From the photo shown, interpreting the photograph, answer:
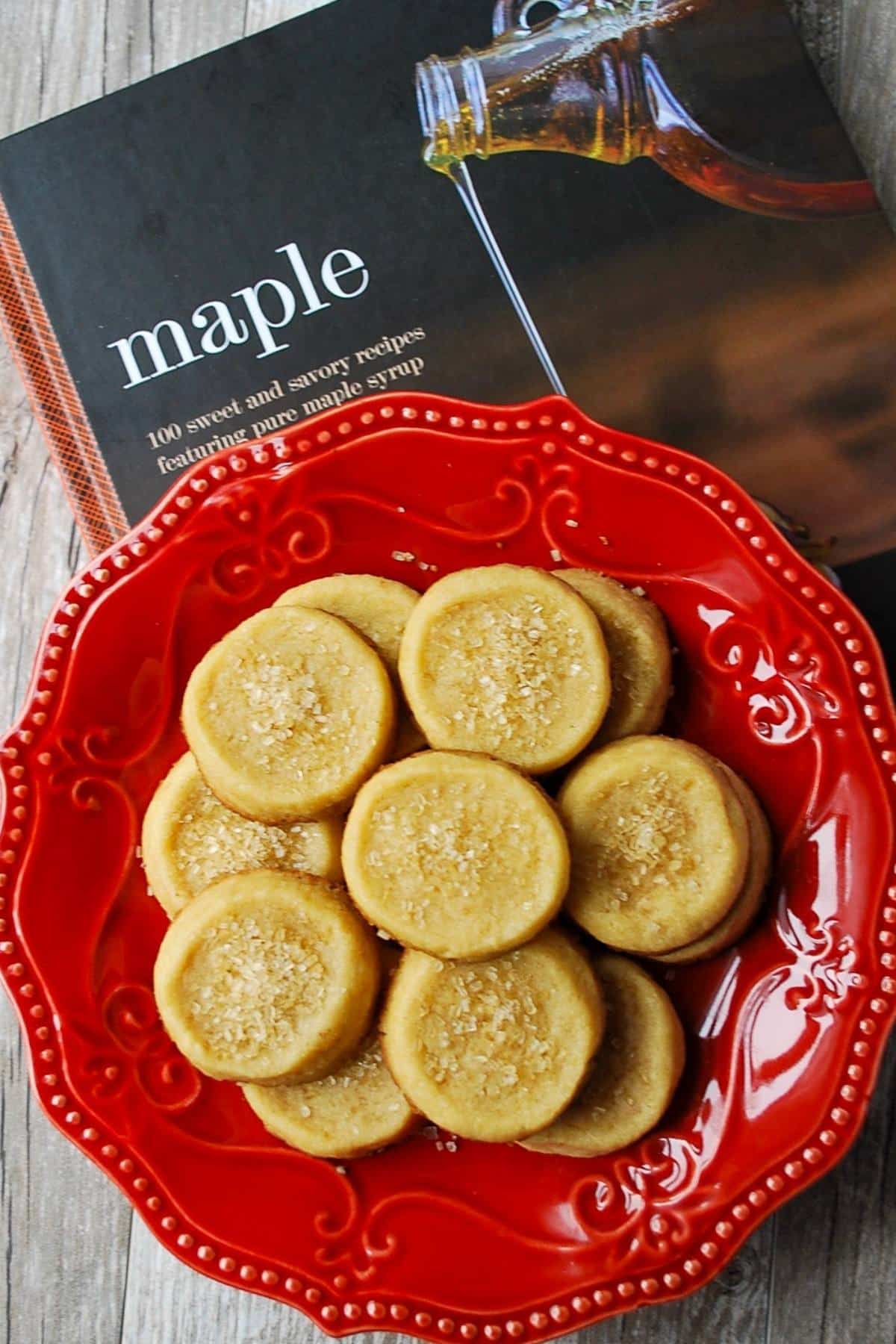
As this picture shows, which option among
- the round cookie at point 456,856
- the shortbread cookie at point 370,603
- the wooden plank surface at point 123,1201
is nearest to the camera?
the round cookie at point 456,856

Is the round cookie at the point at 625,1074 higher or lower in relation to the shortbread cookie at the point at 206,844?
lower

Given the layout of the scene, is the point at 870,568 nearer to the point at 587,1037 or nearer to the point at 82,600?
the point at 587,1037

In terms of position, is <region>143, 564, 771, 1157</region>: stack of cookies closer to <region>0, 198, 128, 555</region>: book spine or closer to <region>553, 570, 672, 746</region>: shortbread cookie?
<region>553, 570, 672, 746</region>: shortbread cookie

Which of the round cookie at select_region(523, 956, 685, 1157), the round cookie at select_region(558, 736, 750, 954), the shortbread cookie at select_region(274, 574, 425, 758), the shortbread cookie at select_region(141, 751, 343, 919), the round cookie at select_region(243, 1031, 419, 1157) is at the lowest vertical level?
the round cookie at select_region(523, 956, 685, 1157)

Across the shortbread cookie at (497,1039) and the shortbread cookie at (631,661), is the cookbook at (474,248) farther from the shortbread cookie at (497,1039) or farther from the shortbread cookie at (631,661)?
the shortbread cookie at (497,1039)

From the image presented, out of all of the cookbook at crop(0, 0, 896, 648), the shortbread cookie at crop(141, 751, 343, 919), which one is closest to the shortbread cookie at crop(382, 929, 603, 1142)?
the shortbread cookie at crop(141, 751, 343, 919)

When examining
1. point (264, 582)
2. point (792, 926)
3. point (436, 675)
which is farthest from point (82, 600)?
point (792, 926)

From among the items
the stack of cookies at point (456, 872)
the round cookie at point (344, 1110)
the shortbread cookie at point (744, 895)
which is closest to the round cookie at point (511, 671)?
the stack of cookies at point (456, 872)

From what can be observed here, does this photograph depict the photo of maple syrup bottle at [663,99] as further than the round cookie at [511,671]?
Yes

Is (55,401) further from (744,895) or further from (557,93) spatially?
(744,895)
